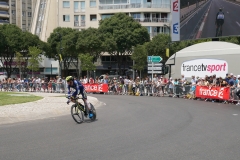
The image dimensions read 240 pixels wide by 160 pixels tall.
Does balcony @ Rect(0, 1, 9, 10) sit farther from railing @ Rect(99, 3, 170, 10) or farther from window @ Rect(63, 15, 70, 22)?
railing @ Rect(99, 3, 170, 10)

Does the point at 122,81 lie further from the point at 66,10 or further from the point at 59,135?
the point at 66,10

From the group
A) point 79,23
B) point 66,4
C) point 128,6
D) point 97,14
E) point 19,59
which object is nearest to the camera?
point 19,59

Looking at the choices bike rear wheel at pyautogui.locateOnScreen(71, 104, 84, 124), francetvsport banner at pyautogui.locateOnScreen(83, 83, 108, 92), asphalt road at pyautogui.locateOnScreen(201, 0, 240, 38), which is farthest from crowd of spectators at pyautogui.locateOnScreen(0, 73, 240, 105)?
bike rear wheel at pyautogui.locateOnScreen(71, 104, 84, 124)

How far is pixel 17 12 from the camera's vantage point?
85.0 m

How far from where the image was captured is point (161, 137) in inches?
380

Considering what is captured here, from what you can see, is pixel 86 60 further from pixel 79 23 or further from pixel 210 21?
pixel 210 21

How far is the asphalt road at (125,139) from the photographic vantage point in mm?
7650

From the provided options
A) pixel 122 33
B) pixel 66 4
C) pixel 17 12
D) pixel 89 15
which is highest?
pixel 17 12

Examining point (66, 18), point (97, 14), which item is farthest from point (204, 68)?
point (66, 18)

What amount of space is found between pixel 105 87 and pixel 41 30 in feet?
149

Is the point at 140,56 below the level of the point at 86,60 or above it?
above

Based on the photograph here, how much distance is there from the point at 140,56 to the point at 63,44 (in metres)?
13.2

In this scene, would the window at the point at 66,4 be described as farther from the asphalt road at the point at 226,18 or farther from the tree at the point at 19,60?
the asphalt road at the point at 226,18

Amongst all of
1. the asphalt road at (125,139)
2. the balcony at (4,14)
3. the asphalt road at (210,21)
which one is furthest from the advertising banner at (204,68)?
the balcony at (4,14)
